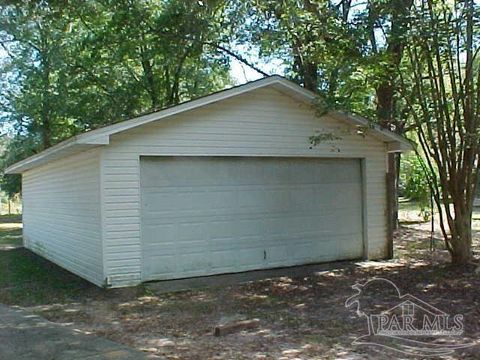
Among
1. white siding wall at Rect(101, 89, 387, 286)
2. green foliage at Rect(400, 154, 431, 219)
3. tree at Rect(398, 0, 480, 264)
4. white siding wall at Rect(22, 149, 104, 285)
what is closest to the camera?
tree at Rect(398, 0, 480, 264)

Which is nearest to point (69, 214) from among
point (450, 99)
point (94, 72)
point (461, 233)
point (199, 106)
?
point (199, 106)

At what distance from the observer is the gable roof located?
8250mm

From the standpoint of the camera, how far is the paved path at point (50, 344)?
16.3 feet

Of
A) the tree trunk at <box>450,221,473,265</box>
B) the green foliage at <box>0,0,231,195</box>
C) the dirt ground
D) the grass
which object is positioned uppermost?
the green foliage at <box>0,0,231,195</box>

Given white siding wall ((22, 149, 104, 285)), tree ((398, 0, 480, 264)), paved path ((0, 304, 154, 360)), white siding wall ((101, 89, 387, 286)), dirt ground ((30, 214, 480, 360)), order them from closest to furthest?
paved path ((0, 304, 154, 360)) → dirt ground ((30, 214, 480, 360)) → tree ((398, 0, 480, 264)) → white siding wall ((101, 89, 387, 286)) → white siding wall ((22, 149, 104, 285))

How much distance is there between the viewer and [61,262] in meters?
11.6

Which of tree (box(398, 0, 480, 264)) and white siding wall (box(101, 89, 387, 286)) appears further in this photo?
white siding wall (box(101, 89, 387, 286))

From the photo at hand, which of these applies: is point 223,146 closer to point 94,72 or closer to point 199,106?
point 199,106

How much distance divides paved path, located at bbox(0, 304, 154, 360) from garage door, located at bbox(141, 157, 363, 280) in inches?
112

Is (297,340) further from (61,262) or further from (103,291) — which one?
(61,262)

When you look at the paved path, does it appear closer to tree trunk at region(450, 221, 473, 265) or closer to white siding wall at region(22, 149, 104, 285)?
white siding wall at region(22, 149, 104, 285)

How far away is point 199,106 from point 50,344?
4.90 meters

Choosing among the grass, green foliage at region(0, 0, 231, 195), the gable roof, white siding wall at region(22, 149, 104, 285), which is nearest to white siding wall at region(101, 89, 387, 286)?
the gable roof

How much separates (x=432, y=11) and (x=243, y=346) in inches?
235
